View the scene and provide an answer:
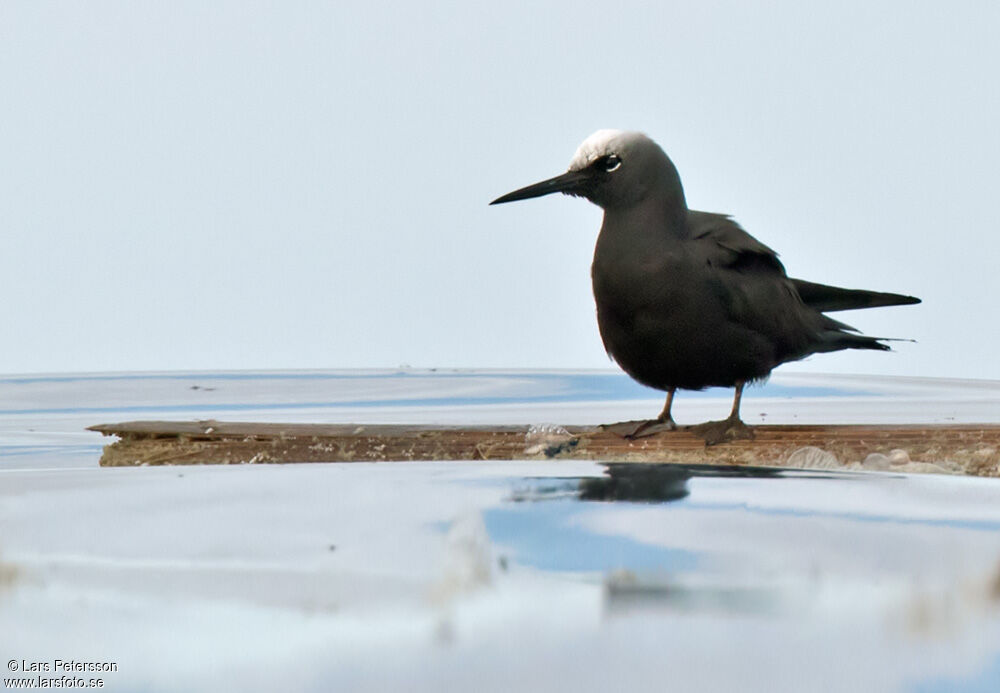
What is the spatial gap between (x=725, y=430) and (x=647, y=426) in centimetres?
22

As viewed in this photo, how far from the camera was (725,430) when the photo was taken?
3260 millimetres

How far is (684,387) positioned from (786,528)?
222 centimetres

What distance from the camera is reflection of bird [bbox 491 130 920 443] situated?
10.9 feet

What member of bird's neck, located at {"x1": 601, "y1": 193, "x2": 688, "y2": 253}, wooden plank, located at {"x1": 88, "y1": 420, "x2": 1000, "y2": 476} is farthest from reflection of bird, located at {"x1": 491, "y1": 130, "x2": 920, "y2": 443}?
wooden plank, located at {"x1": 88, "y1": 420, "x2": 1000, "y2": 476}

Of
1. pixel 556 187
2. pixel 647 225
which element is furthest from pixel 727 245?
pixel 556 187

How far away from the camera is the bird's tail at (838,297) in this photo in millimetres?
3729

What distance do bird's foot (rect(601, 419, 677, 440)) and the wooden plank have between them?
1.5 inches

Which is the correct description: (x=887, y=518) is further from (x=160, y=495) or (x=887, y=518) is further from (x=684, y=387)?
(x=684, y=387)

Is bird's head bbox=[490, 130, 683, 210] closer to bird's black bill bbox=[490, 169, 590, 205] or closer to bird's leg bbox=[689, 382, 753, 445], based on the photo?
bird's black bill bbox=[490, 169, 590, 205]

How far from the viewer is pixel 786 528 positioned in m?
1.26

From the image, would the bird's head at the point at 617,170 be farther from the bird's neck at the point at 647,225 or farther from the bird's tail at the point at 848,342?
the bird's tail at the point at 848,342

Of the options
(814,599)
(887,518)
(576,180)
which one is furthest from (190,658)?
(576,180)

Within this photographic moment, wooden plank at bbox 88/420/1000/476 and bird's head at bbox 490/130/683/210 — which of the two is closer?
wooden plank at bbox 88/420/1000/476

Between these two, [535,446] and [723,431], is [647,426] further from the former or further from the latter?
[535,446]
